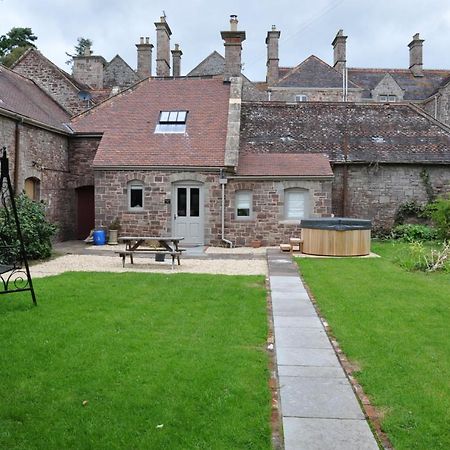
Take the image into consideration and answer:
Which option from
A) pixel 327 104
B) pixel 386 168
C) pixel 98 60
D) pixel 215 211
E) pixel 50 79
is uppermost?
pixel 98 60

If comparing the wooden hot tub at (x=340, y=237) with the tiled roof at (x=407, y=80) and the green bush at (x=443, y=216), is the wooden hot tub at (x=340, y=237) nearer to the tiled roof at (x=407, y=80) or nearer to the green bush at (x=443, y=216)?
the green bush at (x=443, y=216)

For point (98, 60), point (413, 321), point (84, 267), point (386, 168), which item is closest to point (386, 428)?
point (413, 321)

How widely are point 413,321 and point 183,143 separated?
13725 mm

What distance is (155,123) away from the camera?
68.6 ft

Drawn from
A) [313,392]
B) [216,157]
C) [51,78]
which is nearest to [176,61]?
[51,78]

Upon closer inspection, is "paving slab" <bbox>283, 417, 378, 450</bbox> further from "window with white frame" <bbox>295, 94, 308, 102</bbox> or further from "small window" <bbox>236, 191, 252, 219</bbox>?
"window with white frame" <bbox>295, 94, 308, 102</bbox>

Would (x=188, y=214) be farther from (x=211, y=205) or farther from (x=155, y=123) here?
(x=155, y=123)

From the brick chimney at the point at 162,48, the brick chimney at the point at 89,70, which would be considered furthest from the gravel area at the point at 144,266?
the brick chimney at the point at 89,70

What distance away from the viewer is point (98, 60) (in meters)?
31.7

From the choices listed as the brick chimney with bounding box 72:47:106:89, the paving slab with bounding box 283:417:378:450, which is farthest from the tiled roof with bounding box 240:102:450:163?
the paving slab with bounding box 283:417:378:450

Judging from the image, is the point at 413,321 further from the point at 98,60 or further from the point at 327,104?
the point at 98,60

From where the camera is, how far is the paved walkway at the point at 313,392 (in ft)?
12.7

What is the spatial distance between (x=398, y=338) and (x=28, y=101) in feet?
56.2

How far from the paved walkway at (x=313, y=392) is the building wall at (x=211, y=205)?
418 inches
